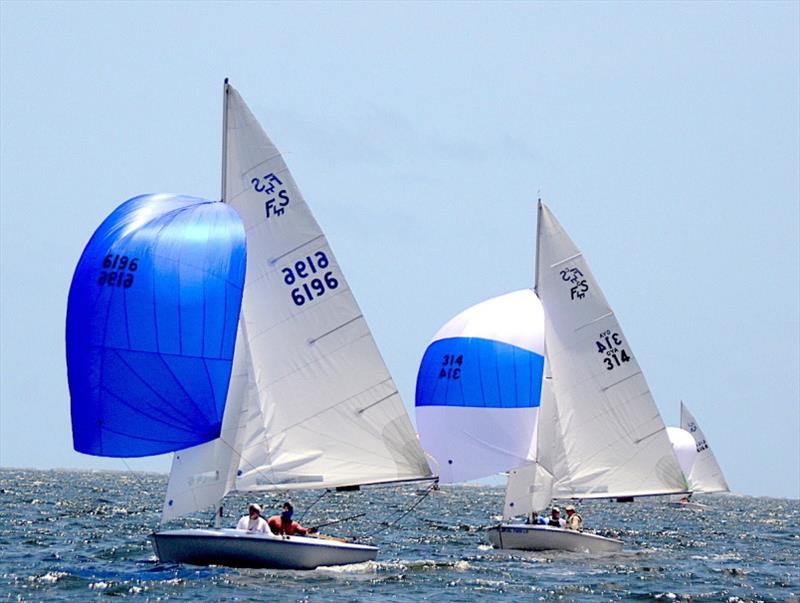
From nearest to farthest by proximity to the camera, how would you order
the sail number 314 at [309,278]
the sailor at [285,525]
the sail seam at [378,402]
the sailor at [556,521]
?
the sailor at [285,525], the sail number 314 at [309,278], the sail seam at [378,402], the sailor at [556,521]

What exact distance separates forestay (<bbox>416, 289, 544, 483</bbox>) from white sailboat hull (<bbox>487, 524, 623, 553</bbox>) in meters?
1.58

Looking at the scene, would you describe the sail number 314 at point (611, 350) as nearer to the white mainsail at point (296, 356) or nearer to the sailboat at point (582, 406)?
the sailboat at point (582, 406)

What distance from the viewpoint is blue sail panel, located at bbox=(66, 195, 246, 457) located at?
89.4ft

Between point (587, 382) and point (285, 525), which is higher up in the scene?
point (587, 382)

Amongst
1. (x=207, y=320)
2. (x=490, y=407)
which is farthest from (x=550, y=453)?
(x=207, y=320)

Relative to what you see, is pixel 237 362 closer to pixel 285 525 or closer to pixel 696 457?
pixel 285 525

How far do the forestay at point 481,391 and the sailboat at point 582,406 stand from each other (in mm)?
913

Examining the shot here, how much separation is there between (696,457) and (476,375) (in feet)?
186

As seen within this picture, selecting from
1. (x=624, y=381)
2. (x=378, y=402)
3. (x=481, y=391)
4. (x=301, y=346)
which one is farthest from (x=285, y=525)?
(x=624, y=381)

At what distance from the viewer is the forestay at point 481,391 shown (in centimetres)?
3784

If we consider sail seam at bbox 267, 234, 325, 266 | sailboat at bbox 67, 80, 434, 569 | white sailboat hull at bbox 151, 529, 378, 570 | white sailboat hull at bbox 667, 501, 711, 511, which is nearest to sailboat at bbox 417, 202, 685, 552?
sailboat at bbox 67, 80, 434, 569

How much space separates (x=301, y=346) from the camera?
30.2 metres

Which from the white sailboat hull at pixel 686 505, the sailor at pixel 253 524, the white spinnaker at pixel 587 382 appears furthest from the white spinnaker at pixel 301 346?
the white sailboat hull at pixel 686 505

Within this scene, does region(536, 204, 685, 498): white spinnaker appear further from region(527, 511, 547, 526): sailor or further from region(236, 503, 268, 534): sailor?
region(236, 503, 268, 534): sailor
